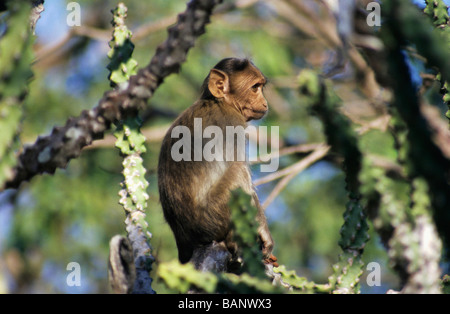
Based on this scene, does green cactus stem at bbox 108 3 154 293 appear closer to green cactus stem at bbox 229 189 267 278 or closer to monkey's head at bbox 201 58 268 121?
green cactus stem at bbox 229 189 267 278

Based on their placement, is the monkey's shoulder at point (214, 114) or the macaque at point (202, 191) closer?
the macaque at point (202, 191)

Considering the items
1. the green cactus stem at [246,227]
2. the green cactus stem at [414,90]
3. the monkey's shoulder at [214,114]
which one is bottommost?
the green cactus stem at [246,227]

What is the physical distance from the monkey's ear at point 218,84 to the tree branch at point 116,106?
11.8 ft

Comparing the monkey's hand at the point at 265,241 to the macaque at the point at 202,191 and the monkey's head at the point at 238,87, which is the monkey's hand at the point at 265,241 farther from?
the monkey's head at the point at 238,87

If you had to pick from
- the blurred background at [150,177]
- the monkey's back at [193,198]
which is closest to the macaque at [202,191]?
the monkey's back at [193,198]

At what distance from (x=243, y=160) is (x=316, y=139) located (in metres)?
10.4

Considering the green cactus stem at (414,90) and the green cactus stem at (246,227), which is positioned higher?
the green cactus stem at (414,90)

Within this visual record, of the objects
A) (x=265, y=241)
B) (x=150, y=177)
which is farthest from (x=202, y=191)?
(x=150, y=177)

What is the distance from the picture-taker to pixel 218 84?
686cm

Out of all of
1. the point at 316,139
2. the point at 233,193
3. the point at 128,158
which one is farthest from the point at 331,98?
the point at 316,139

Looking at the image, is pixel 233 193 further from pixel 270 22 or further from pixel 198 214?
pixel 270 22

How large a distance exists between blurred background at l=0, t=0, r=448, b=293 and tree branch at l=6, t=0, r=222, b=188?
33.2 feet

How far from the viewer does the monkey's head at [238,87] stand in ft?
22.4

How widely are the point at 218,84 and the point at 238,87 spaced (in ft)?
0.90
